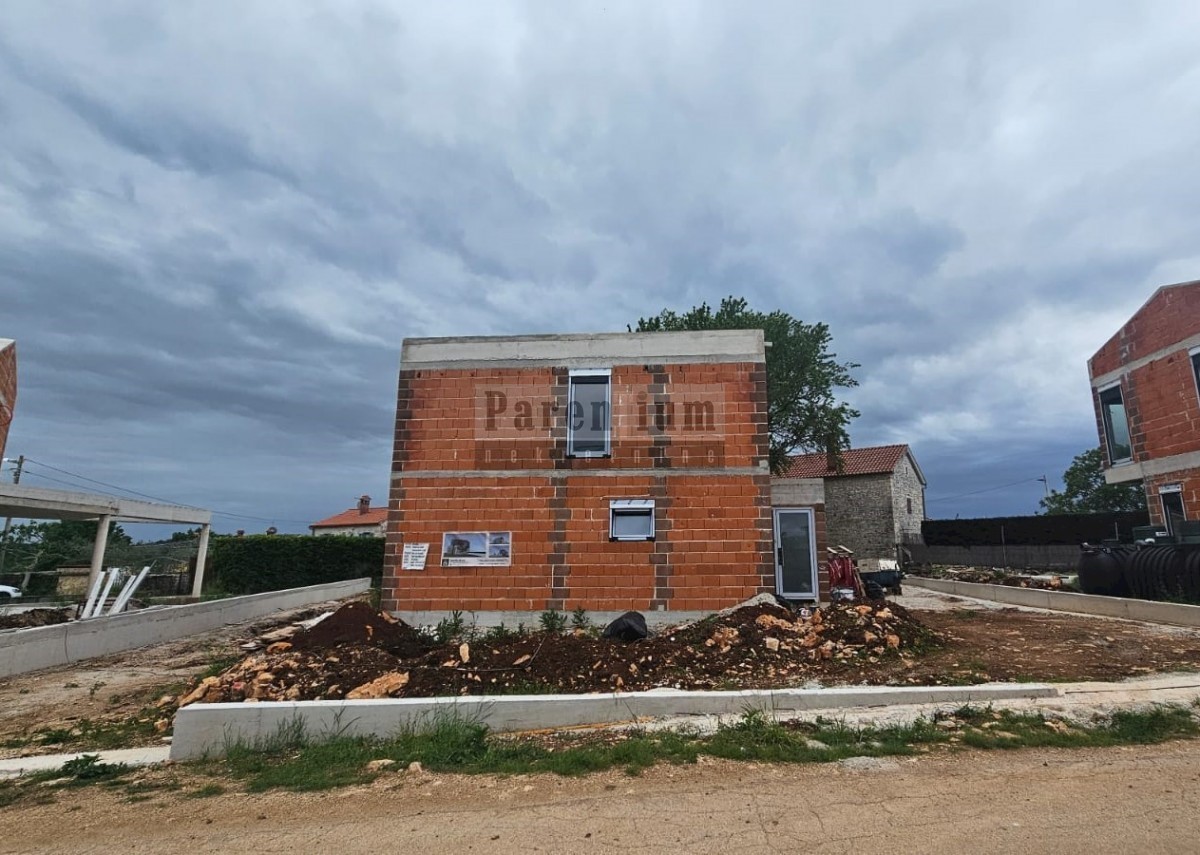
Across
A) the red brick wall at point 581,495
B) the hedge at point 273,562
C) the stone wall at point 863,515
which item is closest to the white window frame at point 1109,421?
the red brick wall at point 581,495

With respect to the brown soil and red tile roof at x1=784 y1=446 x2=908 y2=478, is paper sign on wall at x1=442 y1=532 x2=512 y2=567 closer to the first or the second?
the brown soil

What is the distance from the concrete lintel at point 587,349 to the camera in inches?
455

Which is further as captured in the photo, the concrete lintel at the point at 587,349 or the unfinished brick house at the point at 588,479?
the concrete lintel at the point at 587,349

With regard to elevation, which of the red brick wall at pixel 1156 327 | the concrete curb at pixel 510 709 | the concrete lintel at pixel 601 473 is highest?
the red brick wall at pixel 1156 327

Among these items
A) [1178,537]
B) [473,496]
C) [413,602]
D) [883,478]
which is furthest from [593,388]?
[883,478]

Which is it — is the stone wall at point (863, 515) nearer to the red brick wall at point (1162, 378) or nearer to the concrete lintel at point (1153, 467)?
the concrete lintel at point (1153, 467)

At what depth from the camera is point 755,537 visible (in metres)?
10.8

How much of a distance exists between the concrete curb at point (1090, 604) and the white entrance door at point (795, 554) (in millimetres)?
5877

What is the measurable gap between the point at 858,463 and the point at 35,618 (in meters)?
32.3

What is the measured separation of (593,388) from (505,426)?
1.82m

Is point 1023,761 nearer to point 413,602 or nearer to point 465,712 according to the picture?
point 465,712

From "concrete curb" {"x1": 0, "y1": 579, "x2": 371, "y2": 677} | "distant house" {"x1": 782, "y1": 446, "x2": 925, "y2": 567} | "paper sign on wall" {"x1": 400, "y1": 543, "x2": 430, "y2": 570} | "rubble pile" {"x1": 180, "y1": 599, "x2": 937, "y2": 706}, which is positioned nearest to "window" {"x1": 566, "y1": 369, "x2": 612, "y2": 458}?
"paper sign on wall" {"x1": 400, "y1": 543, "x2": 430, "y2": 570}

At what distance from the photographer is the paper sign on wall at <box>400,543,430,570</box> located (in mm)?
11156

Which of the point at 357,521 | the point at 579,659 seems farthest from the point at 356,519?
the point at 579,659
